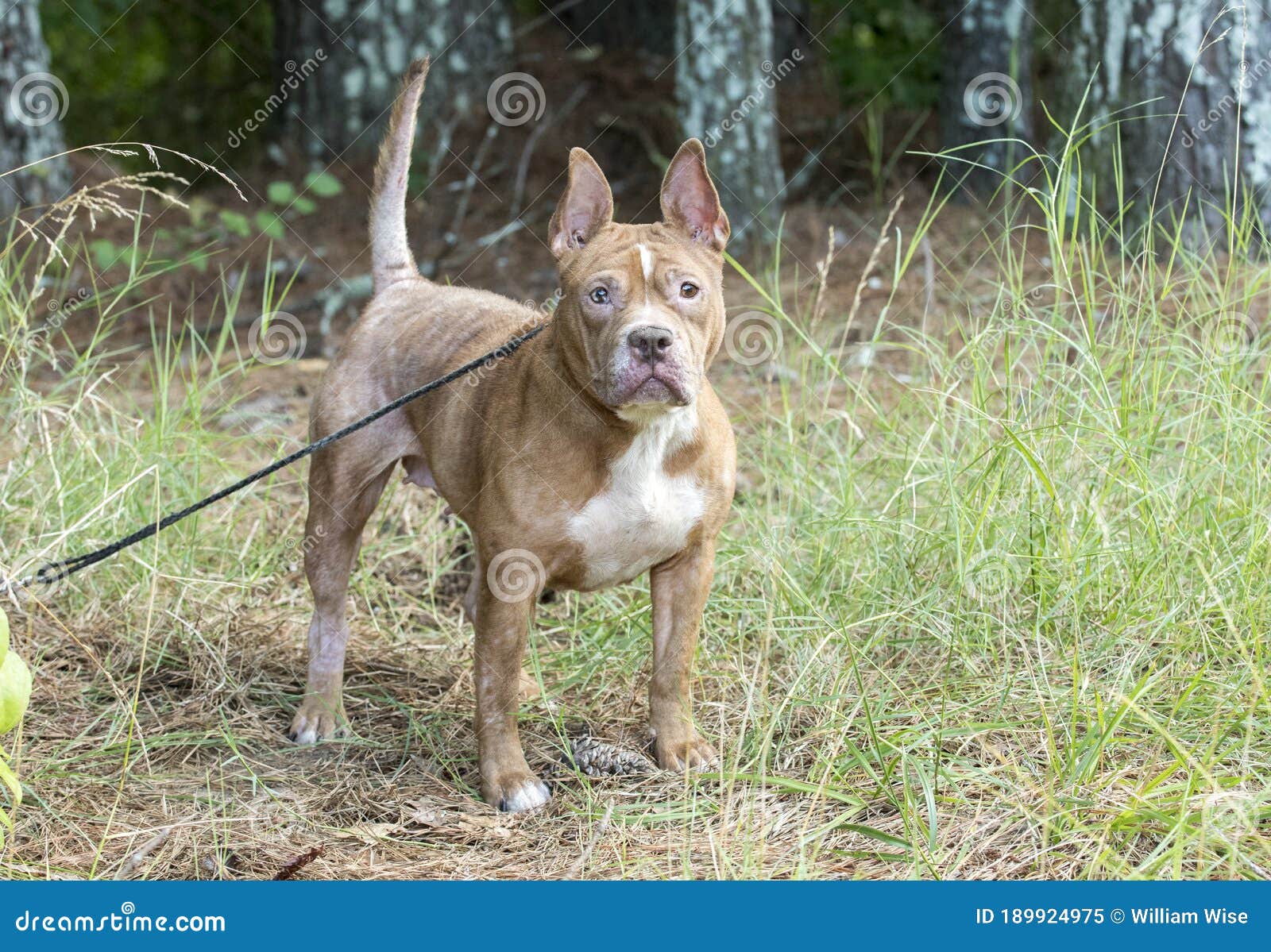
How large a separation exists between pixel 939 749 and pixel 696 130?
4.91 meters

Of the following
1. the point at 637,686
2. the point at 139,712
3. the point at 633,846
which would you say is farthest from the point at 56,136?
the point at 633,846

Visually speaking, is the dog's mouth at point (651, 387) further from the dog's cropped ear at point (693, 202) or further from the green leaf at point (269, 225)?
the green leaf at point (269, 225)

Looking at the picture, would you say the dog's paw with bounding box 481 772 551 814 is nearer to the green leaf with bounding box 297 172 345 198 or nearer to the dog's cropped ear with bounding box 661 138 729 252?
the dog's cropped ear with bounding box 661 138 729 252

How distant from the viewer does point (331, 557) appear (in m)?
4.20

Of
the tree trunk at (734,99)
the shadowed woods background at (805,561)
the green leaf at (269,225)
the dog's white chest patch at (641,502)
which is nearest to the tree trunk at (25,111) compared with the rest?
the shadowed woods background at (805,561)

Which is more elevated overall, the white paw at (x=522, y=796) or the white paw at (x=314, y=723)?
the white paw at (x=522, y=796)

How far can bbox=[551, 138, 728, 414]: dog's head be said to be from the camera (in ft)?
10.3

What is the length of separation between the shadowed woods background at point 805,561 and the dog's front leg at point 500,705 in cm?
10

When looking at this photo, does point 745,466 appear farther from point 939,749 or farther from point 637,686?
point 939,749

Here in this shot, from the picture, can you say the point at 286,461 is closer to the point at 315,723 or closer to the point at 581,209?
the point at 315,723

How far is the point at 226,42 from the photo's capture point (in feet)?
39.1

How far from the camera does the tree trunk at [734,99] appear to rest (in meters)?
7.20

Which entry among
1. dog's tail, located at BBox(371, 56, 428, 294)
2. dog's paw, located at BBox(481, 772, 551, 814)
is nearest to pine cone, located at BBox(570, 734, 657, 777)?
dog's paw, located at BBox(481, 772, 551, 814)

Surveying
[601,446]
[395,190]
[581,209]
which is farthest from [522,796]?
[395,190]
